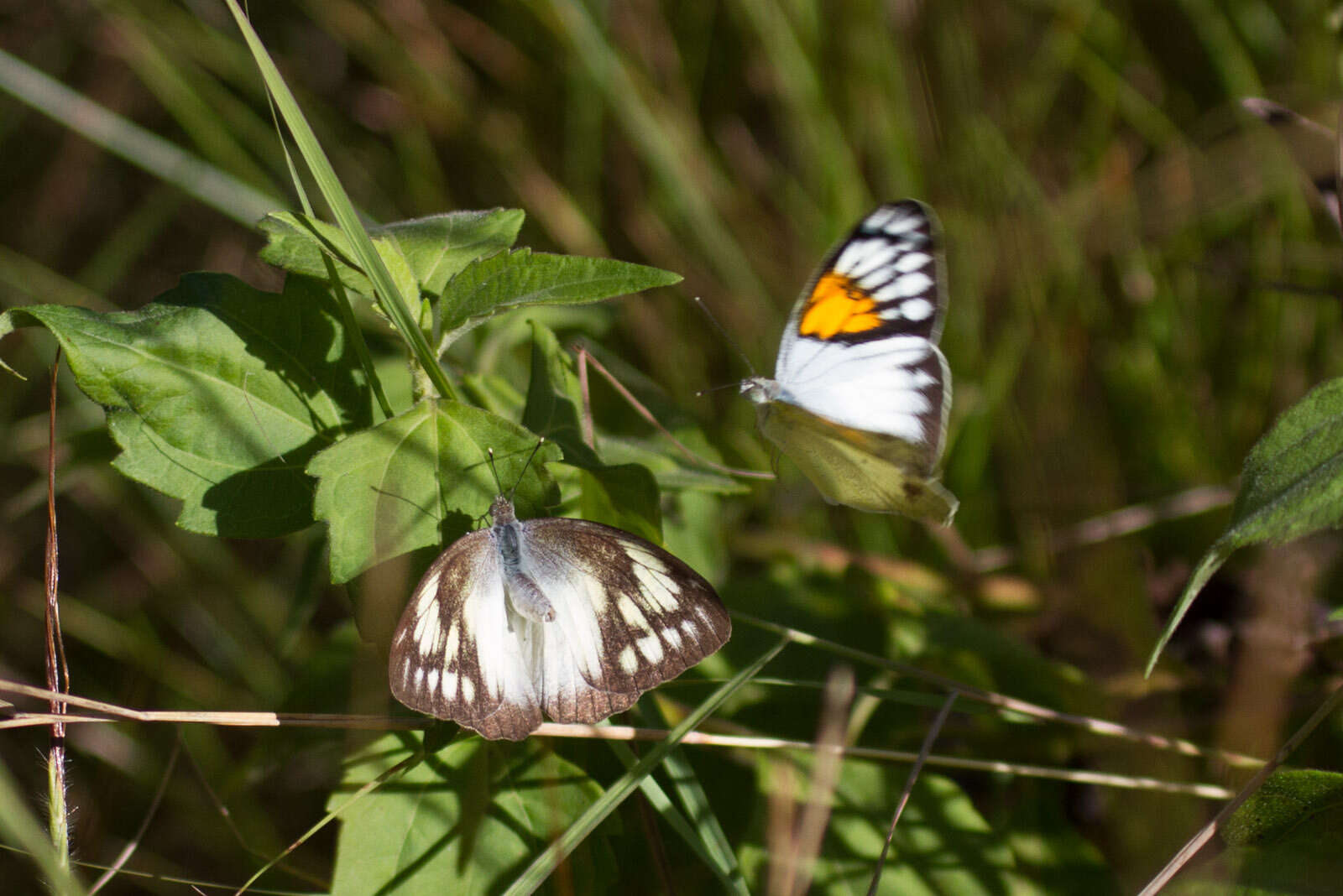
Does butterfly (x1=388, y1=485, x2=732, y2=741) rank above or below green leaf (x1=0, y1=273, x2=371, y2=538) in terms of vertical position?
below

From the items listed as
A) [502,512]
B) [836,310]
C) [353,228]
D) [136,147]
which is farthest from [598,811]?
[136,147]

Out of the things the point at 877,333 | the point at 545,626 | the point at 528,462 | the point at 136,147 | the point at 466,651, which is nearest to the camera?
the point at 528,462

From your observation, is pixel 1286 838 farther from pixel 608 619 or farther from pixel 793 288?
pixel 793 288

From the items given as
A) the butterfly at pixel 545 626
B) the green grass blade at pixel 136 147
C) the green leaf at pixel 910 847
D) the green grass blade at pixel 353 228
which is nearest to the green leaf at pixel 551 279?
the green grass blade at pixel 353 228

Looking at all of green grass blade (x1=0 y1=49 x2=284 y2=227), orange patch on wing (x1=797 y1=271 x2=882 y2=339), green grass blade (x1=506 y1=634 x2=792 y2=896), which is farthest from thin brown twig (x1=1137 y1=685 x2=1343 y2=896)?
green grass blade (x1=0 y1=49 x2=284 y2=227)

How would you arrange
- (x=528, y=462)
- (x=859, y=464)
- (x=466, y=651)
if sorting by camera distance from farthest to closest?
(x=859, y=464), (x=466, y=651), (x=528, y=462)

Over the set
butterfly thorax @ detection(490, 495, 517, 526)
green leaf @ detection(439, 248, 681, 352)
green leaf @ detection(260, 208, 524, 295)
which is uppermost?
green leaf @ detection(260, 208, 524, 295)

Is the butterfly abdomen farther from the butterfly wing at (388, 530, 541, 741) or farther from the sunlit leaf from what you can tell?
the sunlit leaf

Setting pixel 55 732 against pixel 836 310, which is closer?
pixel 55 732
